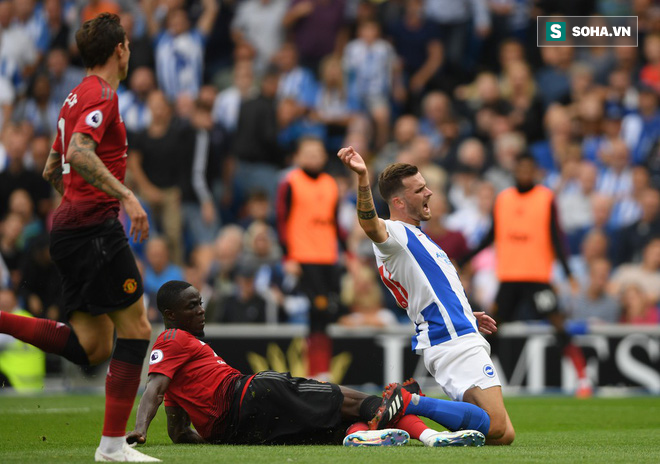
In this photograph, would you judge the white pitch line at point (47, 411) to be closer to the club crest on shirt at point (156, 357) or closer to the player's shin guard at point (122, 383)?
the club crest on shirt at point (156, 357)

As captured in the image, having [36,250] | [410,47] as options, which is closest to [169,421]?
[36,250]

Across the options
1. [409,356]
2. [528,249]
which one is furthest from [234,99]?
[528,249]

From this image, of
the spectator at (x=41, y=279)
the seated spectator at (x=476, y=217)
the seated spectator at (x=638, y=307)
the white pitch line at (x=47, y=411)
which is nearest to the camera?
the white pitch line at (x=47, y=411)

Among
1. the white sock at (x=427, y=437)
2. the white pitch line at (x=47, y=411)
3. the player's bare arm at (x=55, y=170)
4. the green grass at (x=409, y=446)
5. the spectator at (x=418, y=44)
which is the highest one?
the spectator at (x=418, y=44)

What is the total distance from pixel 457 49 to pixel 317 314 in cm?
763

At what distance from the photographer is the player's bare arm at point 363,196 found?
6.34 m

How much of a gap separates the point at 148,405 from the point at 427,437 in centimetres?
165

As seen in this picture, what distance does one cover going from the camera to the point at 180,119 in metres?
15.6

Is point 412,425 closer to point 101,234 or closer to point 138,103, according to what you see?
point 101,234

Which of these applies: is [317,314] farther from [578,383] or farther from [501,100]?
[501,100]

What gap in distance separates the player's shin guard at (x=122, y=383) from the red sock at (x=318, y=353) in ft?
20.4

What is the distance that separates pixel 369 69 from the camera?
17.3 m

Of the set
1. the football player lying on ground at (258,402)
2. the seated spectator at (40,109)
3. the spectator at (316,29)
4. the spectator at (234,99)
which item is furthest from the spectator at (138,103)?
the football player lying on ground at (258,402)

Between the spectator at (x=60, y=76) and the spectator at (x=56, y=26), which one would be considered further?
the spectator at (x=56, y=26)
